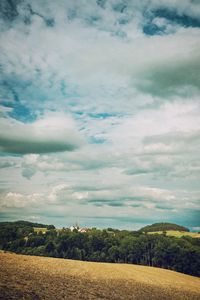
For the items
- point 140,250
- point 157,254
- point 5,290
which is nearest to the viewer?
point 5,290

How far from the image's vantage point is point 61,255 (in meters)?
137

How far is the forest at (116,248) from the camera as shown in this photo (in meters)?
115

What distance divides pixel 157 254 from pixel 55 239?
176 ft

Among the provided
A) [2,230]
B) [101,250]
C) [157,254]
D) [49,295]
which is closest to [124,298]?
[49,295]

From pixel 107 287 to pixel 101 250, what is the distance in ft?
348

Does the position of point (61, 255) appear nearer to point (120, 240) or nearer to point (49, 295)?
point (120, 240)

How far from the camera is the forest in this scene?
11500 cm

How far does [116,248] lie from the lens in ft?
424

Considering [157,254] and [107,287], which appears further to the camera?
[157,254]

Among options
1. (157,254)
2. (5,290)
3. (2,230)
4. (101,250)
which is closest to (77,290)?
(5,290)

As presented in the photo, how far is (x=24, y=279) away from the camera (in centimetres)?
2788

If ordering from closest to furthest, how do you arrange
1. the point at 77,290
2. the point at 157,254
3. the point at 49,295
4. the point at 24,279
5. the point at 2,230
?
1. the point at 49,295
2. the point at 24,279
3. the point at 77,290
4. the point at 157,254
5. the point at 2,230

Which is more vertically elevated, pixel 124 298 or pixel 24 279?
pixel 24 279

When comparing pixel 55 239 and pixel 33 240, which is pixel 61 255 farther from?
pixel 33 240
